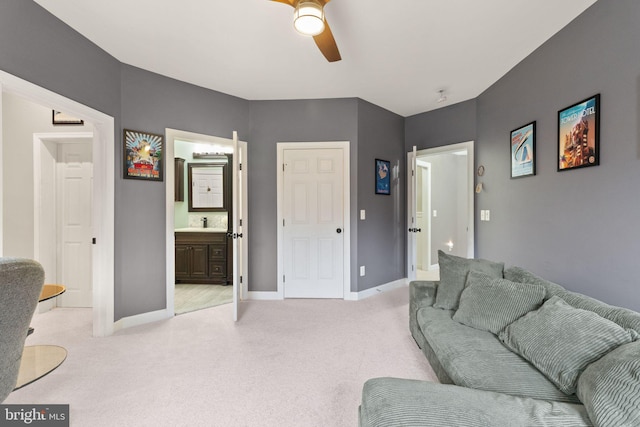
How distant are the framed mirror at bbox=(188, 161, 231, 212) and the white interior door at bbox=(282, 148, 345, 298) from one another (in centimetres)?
Answer: 158

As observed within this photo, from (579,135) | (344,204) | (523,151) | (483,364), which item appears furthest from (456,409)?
(344,204)

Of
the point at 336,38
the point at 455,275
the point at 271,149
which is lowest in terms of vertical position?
the point at 455,275

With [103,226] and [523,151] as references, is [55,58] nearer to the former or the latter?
[103,226]

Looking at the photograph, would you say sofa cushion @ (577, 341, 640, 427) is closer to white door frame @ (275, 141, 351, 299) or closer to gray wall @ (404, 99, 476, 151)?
white door frame @ (275, 141, 351, 299)

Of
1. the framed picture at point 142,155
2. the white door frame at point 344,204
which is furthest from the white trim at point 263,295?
the framed picture at point 142,155

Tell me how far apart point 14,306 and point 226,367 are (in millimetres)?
1539

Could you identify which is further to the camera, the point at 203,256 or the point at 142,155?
the point at 203,256

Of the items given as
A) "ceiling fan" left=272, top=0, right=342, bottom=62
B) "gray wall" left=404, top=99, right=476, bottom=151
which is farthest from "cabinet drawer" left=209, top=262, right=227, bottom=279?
"ceiling fan" left=272, top=0, right=342, bottom=62

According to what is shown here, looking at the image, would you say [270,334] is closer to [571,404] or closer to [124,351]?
[124,351]

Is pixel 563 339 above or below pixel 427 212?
below

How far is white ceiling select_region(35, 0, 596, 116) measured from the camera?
2072 mm

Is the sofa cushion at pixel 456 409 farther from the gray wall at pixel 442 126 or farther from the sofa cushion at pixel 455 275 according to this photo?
the gray wall at pixel 442 126

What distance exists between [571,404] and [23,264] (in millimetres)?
2055

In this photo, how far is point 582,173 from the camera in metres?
2.11
